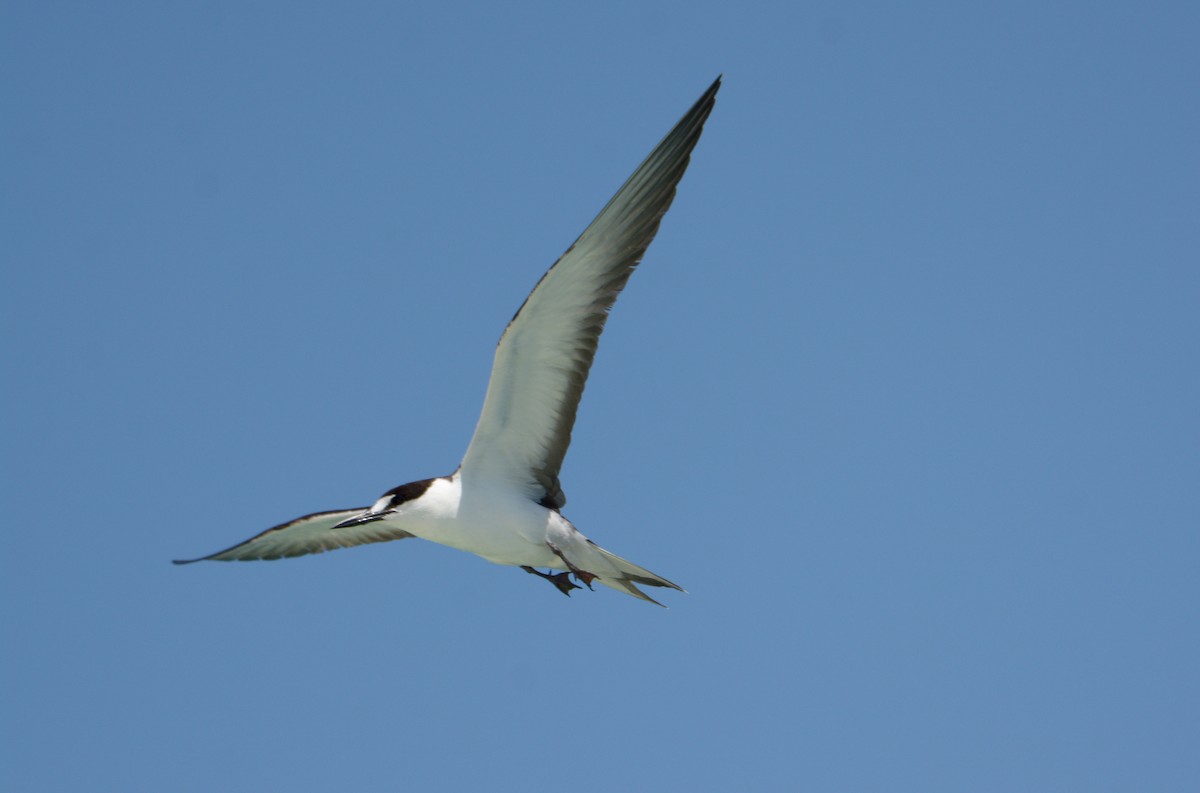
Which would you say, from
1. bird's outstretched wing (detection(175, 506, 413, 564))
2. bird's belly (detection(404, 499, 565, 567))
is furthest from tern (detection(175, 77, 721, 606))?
bird's outstretched wing (detection(175, 506, 413, 564))

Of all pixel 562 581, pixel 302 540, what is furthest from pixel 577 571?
pixel 302 540

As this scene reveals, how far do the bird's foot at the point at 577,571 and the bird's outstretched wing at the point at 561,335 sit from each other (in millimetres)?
549

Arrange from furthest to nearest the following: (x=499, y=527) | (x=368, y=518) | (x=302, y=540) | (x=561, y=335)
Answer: (x=302, y=540)
(x=368, y=518)
(x=499, y=527)
(x=561, y=335)

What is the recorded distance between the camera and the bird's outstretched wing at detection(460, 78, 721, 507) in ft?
33.0

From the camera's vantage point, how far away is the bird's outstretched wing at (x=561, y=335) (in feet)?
33.0

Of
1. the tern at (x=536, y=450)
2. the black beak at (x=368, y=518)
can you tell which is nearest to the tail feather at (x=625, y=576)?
the tern at (x=536, y=450)

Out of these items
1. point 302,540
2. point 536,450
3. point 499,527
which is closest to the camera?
point 499,527

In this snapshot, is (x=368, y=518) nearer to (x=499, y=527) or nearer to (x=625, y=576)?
(x=499, y=527)

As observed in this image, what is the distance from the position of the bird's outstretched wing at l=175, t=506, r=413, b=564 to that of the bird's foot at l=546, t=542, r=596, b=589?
104 inches

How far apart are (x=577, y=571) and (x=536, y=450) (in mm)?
1205

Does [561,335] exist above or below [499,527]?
above

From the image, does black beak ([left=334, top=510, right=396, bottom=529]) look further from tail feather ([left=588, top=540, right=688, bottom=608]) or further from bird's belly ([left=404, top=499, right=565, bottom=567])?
tail feather ([left=588, top=540, right=688, bottom=608])

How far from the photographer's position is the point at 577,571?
1140cm

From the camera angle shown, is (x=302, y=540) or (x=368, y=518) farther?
(x=302, y=540)
